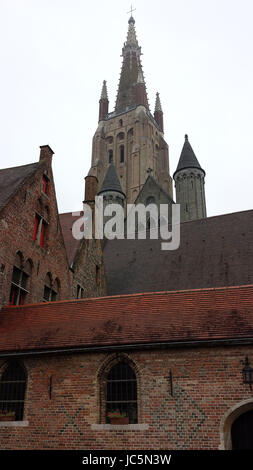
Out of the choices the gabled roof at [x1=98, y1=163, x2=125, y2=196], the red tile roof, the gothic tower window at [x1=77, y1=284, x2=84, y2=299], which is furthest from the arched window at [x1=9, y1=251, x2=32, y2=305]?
the gabled roof at [x1=98, y1=163, x2=125, y2=196]

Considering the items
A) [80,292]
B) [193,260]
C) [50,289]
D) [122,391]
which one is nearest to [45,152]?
[50,289]

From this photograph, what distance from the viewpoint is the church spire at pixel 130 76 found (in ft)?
216

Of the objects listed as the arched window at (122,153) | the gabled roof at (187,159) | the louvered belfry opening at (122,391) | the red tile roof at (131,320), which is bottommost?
the louvered belfry opening at (122,391)

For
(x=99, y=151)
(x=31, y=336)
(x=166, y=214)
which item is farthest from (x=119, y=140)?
(x=31, y=336)

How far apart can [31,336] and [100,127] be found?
56.8 meters

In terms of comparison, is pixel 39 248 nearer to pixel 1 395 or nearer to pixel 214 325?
pixel 1 395

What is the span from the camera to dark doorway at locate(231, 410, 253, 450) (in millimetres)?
10180

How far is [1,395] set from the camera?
11.9 meters

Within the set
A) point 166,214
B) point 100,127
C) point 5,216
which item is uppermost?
point 100,127

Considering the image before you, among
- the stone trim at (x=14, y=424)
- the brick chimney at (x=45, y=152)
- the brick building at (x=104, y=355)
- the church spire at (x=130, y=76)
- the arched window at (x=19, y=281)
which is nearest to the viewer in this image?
the brick building at (x=104, y=355)

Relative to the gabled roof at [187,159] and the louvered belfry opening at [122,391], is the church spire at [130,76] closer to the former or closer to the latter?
the gabled roof at [187,159]

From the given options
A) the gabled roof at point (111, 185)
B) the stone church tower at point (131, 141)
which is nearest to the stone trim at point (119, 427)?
the gabled roof at point (111, 185)

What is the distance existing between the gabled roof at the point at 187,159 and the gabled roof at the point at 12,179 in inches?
925

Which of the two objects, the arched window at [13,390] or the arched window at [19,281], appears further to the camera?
the arched window at [19,281]
